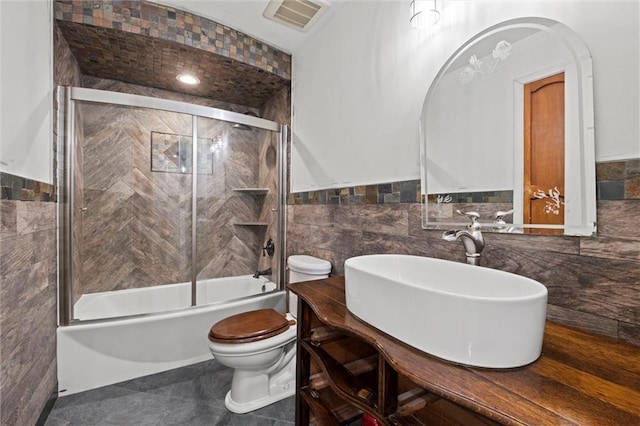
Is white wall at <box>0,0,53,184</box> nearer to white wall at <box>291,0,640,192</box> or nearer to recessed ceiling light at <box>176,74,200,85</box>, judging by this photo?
recessed ceiling light at <box>176,74,200,85</box>

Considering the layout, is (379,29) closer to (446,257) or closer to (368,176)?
(368,176)

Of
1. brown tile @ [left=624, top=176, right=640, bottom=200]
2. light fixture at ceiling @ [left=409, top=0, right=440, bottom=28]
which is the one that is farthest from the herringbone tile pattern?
brown tile @ [left=624, top=176, right=640, bottom=200]

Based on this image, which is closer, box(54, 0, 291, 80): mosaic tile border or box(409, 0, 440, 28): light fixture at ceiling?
box(409, 0, 440, 28): light fixture at ceiling

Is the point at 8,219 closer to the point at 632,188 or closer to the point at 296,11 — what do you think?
the point at 296,11

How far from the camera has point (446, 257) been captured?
3.94 feet

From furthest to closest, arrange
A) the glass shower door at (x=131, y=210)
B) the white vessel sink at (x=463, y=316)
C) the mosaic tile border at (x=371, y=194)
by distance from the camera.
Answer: the glass shower door at (x=131, y=210)
the mosaic tile border at (x=371, y=194)
the white vessel sink at (x=463, y=316)

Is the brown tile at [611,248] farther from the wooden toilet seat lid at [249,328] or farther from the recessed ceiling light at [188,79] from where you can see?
the recessed ceiling light at [188,79]

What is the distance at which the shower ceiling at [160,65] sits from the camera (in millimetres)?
1894

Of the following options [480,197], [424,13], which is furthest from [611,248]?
[424,13]

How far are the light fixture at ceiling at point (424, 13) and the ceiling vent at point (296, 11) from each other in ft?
2.58

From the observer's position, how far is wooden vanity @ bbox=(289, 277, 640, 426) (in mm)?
477

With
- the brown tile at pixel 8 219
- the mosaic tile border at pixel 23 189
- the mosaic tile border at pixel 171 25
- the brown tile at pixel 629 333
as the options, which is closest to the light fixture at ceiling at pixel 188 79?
the mosaic tile border at pixel 171 25

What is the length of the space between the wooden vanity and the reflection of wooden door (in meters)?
0.37

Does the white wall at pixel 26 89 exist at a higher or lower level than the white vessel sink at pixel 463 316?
higher
